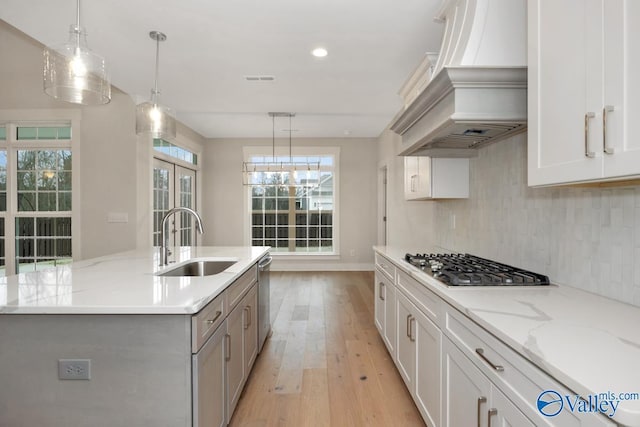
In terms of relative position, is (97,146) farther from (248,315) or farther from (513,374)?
(513,374)

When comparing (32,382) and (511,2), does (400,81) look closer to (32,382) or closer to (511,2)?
(511,2)

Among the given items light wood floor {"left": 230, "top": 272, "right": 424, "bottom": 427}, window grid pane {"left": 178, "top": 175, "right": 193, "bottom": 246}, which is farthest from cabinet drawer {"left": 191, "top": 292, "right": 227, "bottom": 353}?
window grid pane {"left": 178, "top": 175, "right": 193, "bottom": 246}

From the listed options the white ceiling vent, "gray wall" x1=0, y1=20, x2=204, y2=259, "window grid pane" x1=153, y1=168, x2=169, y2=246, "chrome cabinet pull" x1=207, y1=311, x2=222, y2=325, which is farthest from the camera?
"window grid pane" x1=153, y1=168, x2=169, y2=246

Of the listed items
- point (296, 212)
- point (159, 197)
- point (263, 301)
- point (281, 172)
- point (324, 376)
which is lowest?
point (324, 376)

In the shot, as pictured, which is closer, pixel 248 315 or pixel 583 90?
pixel 583 90

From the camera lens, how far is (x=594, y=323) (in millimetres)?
1131

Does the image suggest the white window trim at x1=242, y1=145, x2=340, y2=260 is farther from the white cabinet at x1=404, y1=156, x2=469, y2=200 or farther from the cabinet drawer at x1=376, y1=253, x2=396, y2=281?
the white cabinet at x1=404, y1=156, x2=469, y2=200

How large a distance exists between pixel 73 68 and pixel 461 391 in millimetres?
2668

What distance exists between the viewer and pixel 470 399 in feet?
4.38

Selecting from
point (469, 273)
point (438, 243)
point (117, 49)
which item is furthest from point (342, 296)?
point (117, 49)

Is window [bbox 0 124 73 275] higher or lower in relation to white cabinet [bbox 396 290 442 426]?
higher

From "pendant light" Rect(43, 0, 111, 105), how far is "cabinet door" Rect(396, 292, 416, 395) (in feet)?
7.97

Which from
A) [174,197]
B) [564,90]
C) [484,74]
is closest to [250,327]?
[484,74]

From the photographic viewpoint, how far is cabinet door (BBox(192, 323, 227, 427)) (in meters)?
1.40
